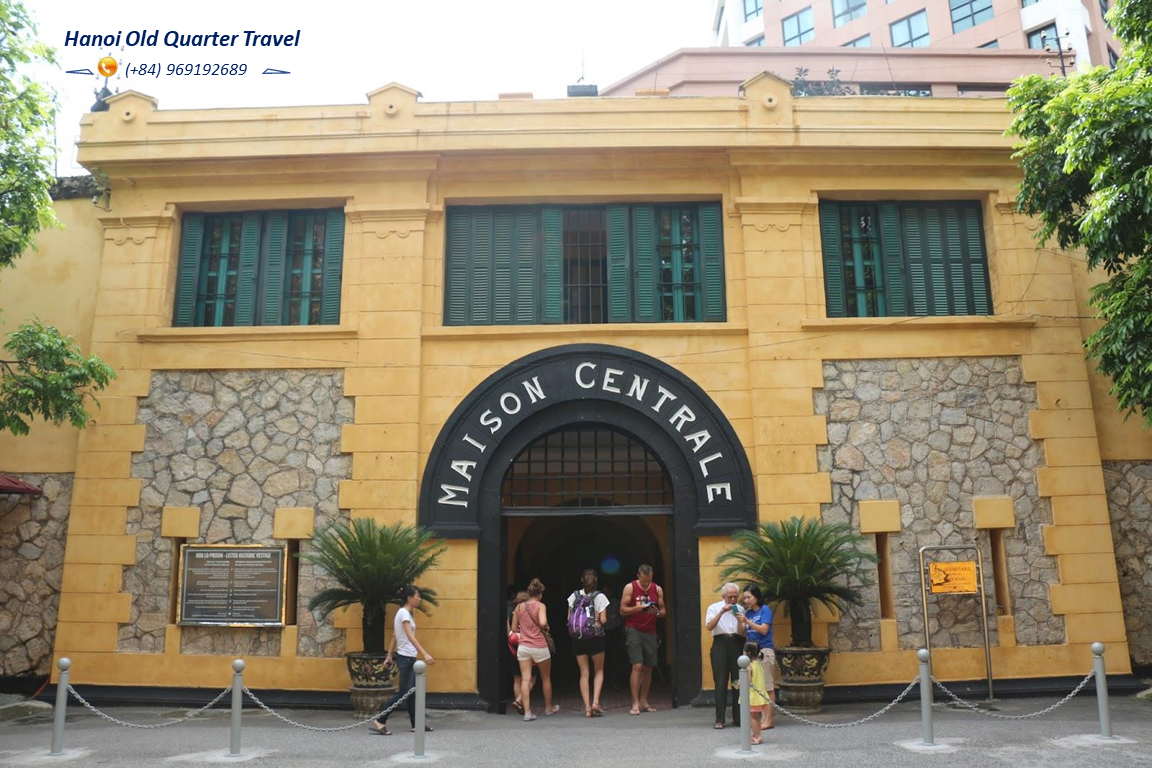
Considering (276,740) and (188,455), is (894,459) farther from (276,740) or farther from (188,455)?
(188,455)

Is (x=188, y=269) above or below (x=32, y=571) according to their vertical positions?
above

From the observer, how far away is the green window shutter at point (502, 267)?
1415 centimetres

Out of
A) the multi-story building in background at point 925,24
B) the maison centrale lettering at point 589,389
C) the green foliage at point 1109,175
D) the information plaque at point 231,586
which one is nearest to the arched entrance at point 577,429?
the maison centrale lettering at point 589,389

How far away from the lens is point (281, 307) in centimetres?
1430

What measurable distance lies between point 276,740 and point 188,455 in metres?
5.06

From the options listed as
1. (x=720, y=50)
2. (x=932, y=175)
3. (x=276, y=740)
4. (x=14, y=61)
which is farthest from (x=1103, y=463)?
(x=720, y=50)

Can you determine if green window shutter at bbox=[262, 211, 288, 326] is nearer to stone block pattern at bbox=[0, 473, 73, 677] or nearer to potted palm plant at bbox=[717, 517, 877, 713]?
stone block pattern at bbox=[0, 473, 73, 677]

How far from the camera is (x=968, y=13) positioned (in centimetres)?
4028

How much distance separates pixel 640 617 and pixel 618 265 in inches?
211

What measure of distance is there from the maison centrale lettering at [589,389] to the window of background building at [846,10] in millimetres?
37163

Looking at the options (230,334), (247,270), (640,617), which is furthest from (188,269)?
(640,617)

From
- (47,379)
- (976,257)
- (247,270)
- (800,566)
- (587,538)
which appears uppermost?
(976,257)

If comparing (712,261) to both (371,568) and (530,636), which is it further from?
(371,568)

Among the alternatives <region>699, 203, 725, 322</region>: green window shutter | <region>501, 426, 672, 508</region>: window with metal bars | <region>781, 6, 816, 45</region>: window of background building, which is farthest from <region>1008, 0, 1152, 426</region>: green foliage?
<region>781, 6, 816, 45</region>: window of background building
